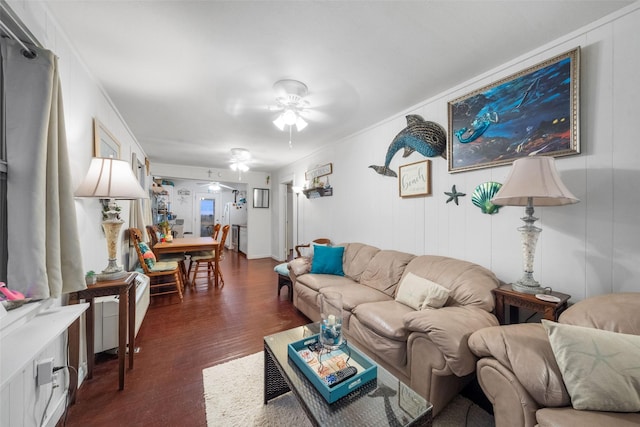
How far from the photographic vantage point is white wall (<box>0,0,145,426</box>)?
113 cm

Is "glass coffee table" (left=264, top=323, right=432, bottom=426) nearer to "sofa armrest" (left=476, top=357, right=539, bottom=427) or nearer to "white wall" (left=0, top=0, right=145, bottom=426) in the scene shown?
"sofa armrest" (left=476, top=357, right=539, bottom=427)

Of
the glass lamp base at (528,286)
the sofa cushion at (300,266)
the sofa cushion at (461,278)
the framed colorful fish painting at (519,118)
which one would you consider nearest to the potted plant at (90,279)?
the sofa cushion at (300,266)

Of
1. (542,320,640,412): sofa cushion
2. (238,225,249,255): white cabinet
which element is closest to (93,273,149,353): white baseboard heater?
(542,320,640,412): sofa cushion

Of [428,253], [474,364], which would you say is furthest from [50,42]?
[428,253]

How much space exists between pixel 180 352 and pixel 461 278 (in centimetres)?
249

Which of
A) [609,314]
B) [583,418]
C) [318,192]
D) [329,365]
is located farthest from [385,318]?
[318,192]

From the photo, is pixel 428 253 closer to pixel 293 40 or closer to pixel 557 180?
pixel 557 180

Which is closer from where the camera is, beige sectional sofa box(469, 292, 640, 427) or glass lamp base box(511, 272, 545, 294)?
beige sectional sofa box(469, 292, 640, 427)

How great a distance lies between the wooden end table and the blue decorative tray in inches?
41.2

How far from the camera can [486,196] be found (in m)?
1.94

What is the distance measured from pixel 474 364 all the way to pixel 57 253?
2250 mm

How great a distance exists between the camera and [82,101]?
1805 mm

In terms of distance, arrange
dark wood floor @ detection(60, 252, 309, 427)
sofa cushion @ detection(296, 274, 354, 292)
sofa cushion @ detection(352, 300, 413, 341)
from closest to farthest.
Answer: dark wood floor @ detection(60, 252, 309, 427)
sofa cushion @ detection(352, 300, 413, 341)
sofa cushion @ detection(296, 274, 354, 292)

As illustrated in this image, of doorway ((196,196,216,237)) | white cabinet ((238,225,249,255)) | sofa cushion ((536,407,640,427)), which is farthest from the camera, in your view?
doorway ((196,196,216,237))
